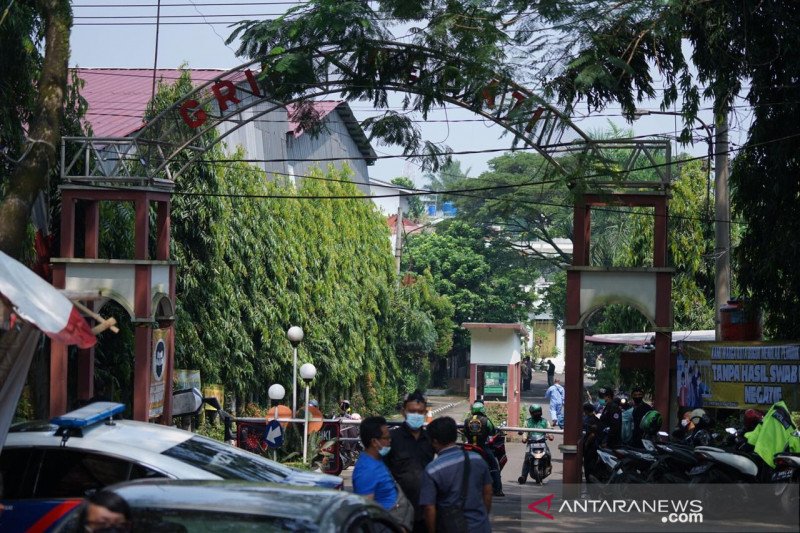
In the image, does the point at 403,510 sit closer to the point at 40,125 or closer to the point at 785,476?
the point at 785,476

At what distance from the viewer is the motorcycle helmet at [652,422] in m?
16.0

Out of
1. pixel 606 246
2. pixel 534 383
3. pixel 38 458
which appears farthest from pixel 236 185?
pixel 534 383

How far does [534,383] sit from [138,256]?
194 ft

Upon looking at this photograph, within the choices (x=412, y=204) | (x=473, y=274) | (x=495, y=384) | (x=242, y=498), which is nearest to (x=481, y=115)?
(x=242, y=498)

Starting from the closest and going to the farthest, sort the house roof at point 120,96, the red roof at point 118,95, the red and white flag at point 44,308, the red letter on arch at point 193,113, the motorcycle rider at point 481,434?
the red and white flag at point 44,308
the motorcycle rider at point 481,434
the red letter on arch at point 193,113
the house roof at point 120,96
the red roof at point 118,95

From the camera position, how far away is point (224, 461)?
863 centimetres

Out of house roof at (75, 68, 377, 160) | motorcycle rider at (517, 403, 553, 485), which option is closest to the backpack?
motorcycle rider at (517, 403, 553, 485)

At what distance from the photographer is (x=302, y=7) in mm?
16359

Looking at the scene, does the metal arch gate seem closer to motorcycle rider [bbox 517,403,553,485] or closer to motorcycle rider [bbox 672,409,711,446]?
motorcycle rider [bbox 672,409,711,446]

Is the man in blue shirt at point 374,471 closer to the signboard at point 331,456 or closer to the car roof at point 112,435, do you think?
the car roof at point 112,435

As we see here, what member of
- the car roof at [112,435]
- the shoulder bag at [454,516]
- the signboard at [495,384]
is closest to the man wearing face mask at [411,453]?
the shoulder bag at [454,516]

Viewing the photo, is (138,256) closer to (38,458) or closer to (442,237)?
(38,458)

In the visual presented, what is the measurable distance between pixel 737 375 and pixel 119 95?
19.9 m

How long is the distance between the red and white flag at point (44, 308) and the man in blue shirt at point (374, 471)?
2.23 meters
